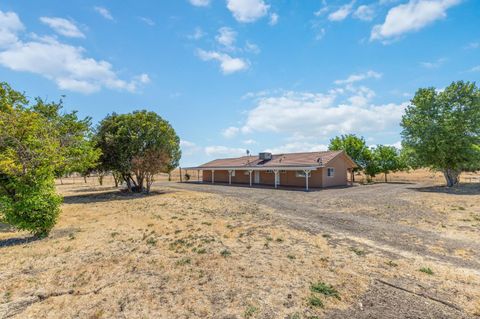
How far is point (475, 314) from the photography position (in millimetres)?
3916

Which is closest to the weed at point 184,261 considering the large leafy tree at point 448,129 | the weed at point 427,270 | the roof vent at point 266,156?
the weed at point 427,270

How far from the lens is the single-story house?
2592 centimetres

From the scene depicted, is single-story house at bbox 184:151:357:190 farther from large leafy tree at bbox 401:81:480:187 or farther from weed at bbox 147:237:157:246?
weed at bbox 147:237:157:246

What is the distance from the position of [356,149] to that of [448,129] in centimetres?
1314

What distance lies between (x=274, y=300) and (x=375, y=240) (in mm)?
5049

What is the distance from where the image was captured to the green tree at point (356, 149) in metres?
34.7

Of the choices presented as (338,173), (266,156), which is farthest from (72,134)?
(338,173)

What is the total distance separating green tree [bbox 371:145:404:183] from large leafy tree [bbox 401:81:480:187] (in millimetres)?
7756

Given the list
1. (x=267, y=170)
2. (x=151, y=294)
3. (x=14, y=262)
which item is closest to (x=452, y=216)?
(x=151, y=294)

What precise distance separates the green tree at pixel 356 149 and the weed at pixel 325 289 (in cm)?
3168

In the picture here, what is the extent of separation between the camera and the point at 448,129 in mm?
22734

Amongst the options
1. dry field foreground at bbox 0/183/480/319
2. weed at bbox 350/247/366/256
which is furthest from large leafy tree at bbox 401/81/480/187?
weed at bbox 350/247/366/256

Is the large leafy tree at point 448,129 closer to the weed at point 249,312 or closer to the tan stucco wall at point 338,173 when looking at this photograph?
the tan stucco wall at point 338,173

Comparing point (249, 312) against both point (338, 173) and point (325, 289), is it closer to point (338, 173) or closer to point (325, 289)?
point (325, 289)
